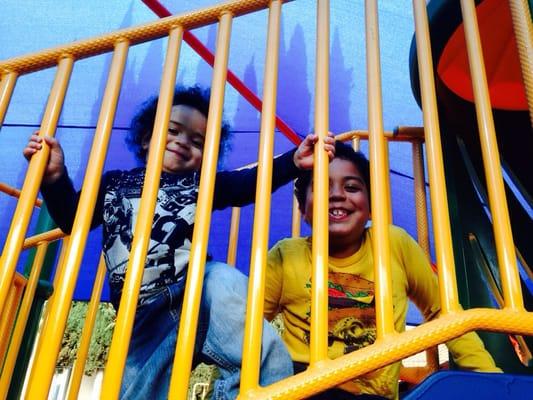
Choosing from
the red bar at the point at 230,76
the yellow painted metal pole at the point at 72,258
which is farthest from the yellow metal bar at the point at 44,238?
the yellow painted metal pole at the point at 72,258

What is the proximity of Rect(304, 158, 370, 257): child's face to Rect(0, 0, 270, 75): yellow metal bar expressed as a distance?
0.61m

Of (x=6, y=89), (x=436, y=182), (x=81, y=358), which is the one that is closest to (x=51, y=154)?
(x=6, y=89)

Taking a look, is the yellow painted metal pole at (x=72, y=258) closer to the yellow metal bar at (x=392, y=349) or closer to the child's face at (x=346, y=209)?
the yellow metal bar at (x=392, y=349)

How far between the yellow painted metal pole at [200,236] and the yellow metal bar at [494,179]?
427 mm

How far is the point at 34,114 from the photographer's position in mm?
Result: 2211

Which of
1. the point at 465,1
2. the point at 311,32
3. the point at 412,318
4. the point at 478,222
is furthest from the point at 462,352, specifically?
the point at 311,32

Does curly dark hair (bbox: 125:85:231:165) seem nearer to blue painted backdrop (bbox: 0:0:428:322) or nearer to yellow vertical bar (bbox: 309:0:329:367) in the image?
blue painted backdrop (bbox: 0:0:428:322)

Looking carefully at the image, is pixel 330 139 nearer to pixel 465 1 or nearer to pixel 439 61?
pixel 465 1

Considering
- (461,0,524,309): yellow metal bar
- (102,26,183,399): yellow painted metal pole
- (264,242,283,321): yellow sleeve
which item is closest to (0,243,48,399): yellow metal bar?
(264,242,283,321): yellow sleeve

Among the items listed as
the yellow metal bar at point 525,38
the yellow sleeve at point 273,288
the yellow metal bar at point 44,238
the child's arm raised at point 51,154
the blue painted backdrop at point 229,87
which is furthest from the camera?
the blue painted backdrop at point 229,87

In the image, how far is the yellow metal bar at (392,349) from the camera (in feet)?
2.00

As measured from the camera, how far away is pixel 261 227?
0.72 m

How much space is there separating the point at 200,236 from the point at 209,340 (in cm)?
30

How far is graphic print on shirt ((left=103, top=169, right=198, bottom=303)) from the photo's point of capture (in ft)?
3.65
